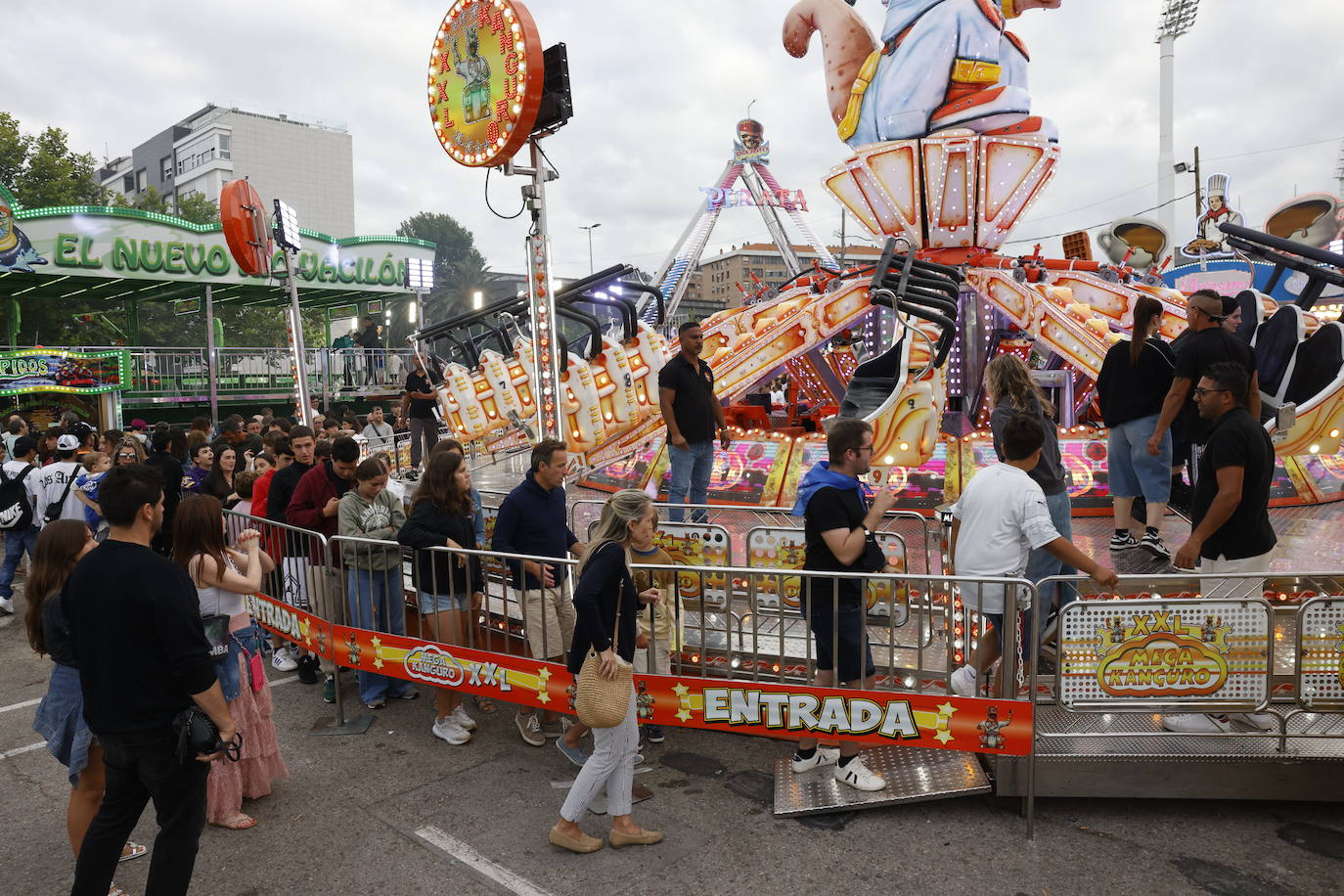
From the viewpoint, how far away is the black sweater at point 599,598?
3.75 metres

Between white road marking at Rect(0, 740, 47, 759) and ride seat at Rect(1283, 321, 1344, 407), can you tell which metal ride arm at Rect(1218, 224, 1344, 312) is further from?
white road marking at Rect(0, 740, 47, 759)

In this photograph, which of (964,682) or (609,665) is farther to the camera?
(964,682)

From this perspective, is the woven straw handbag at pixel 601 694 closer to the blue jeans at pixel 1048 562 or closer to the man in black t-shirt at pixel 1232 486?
the blue jeans at pixel 1048 562

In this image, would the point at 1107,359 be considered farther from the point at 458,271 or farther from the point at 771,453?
the point at 458,271

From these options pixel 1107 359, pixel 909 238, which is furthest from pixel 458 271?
pixel 1107 359

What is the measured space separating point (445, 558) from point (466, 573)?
22 centimetres

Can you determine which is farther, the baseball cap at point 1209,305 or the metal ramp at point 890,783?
the baseball cap at point 1209,305

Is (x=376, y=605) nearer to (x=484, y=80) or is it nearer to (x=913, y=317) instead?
(x=484, y=80)

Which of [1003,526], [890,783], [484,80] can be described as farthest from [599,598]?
[484,80]

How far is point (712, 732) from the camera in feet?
17.8

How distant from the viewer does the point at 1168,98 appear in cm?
5688

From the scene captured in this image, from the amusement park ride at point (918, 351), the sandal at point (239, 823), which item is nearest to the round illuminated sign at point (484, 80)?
the amusement park ride at point (918, 351)

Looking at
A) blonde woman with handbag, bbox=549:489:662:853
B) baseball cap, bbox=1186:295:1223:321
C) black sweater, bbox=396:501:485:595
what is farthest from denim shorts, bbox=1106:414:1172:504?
black sweater, bbox=396:501:485:595

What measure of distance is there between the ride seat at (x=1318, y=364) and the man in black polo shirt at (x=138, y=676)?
8.95 m
